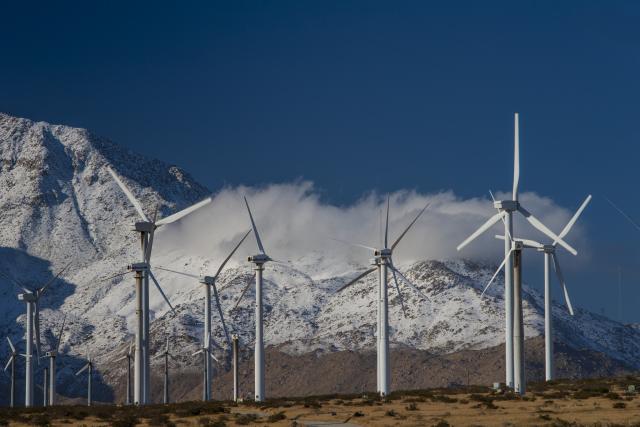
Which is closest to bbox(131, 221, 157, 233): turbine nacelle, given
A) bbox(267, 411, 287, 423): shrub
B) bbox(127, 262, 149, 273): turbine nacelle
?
bbox(127, 262, 149, 273): turbine nacelle

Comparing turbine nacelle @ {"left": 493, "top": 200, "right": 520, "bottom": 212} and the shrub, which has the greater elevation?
turbine nacelle @ {"left": 493, "top": 200, "right": 520, "bottom": 212}

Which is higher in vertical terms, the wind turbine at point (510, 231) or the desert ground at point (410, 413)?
the wind turbine at point (510, 231)

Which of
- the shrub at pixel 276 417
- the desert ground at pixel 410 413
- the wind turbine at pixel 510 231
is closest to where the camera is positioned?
the desert ground at pixel 410 413

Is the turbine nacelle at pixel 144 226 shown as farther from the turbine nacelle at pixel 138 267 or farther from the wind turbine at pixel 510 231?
the wind turbine at pixel 510 231

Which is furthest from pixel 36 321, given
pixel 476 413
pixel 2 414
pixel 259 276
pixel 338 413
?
pixel 476 413

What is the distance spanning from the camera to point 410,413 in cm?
10662

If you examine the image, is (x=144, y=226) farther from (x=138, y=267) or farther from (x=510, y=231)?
(x=510, y=231)

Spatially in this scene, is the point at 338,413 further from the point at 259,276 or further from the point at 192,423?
the point at 259,276

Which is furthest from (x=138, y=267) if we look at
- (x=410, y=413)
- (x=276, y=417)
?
(x=410, y=413)

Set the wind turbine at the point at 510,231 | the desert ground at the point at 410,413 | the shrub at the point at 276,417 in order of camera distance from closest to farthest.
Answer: the desert ground at the point at 410,413 → the shrub at the point at 276,417 → the wind turbine at the point at 510,231

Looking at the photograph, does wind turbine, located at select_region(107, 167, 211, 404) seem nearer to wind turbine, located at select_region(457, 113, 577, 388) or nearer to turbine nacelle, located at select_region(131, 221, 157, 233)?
turbine nacelle, located at select_region(131, 221, 157, 233)

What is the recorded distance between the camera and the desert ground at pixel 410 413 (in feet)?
316

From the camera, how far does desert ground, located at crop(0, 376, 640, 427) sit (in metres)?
96.3

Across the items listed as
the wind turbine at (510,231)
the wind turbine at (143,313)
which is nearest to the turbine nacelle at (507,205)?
the wind turbine at (510,231)
